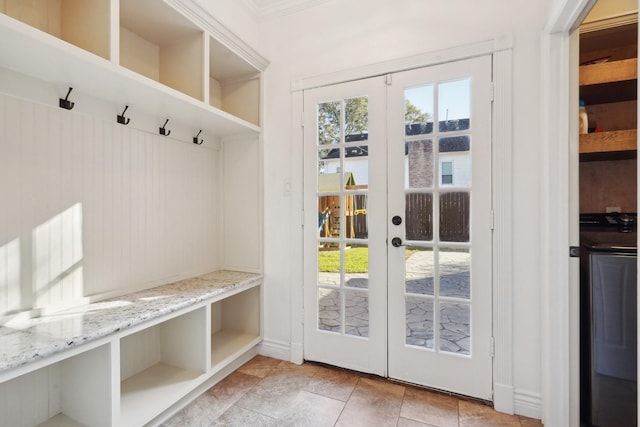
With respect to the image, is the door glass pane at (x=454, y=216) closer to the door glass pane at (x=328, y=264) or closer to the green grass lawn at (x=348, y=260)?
the green grass lawn at (x=348, y=260)

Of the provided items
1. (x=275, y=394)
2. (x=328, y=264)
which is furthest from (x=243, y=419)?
(x=328, y=264)

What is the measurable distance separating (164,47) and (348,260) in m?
1.96

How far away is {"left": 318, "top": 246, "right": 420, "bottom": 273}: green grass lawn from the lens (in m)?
2.19

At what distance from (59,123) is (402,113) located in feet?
6.44

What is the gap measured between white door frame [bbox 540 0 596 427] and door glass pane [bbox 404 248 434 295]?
2.05 feet

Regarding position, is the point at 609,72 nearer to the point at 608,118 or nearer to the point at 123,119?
the point at 608,118

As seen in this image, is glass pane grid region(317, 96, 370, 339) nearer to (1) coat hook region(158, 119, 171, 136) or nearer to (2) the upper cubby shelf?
(2) the upper cubby shelf

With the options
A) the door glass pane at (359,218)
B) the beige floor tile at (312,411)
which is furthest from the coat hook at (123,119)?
the beige floor tile at (312,411)

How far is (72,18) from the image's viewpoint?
5.02 feet

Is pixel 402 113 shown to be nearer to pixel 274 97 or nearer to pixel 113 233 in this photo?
pixel 274 97

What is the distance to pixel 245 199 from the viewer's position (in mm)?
2559

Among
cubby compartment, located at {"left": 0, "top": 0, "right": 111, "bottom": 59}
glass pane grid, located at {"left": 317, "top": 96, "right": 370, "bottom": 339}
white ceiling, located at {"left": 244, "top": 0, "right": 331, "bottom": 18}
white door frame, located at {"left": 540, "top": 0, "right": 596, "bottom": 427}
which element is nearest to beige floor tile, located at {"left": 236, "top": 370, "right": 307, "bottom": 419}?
glass pane grid, located at {"left": 317, "top": 96, "right": 370, "bottom": 339}

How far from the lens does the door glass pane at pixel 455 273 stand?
1.92 m

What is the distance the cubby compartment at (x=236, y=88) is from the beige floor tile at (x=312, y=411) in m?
2.01
